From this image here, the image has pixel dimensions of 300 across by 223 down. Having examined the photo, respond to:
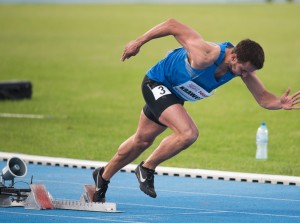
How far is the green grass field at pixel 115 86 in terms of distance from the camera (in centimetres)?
1781

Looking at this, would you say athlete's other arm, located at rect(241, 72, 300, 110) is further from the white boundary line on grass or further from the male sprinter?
the white boundary line on grass

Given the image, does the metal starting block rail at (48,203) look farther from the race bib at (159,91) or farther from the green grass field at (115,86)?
the green grass field at (115,86)

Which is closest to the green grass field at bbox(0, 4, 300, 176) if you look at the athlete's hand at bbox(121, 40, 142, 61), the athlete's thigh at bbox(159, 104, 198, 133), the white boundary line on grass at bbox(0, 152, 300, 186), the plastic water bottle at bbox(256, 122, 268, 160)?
the plastic water bottle at bbox(256, 122, 268, 160)

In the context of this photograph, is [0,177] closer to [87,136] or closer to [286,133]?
[87,136]

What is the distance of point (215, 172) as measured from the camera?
48.9 ft

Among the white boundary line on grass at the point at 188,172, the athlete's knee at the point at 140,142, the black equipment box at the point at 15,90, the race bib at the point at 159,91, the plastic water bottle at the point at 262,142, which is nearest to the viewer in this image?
the race bib at the point at 159,91

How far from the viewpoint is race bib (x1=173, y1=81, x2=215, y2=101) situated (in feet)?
37.7

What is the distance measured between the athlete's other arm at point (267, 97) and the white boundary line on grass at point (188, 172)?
2.46m

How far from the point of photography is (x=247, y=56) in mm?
11086

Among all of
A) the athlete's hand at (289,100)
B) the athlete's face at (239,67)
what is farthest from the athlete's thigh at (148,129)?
the athlete's hand at (289,100)

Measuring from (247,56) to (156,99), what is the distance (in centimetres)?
110

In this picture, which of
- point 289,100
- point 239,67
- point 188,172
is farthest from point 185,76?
point 188,172

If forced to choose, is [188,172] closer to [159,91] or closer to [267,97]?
[267,97]

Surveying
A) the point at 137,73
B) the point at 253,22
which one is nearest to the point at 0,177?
the point at 137,73
